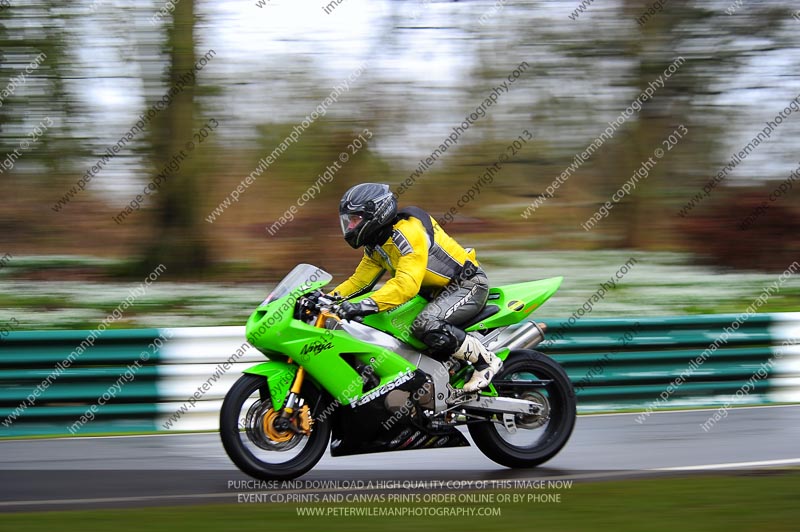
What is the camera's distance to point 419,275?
21.2 feet

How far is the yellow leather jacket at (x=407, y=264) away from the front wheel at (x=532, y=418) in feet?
2.53

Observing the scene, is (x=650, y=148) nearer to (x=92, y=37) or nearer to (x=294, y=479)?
(x=92, y=37)

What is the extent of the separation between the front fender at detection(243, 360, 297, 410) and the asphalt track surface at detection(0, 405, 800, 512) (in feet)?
1.91

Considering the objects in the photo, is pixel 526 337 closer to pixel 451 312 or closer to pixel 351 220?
pixel 451 312

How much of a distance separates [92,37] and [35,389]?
551 cm

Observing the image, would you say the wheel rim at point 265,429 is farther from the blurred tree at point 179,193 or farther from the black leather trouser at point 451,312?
the blurred tree at point 179,193

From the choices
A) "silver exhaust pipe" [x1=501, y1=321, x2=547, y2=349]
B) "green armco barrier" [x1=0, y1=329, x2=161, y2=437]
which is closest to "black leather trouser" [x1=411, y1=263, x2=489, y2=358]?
"silver exhaust pipe" [x1=501, y1=321, x2=547, y2=349]

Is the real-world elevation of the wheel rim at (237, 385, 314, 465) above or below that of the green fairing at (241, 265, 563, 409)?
below

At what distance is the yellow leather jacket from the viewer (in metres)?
6.39

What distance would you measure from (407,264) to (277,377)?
1.10 meters

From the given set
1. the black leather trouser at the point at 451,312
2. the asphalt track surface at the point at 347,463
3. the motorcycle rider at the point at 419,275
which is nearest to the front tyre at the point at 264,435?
the asphalt track surface at the point at 347,463

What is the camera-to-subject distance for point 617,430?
8.37 metres

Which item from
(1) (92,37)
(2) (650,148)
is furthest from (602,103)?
(1) (92,37)

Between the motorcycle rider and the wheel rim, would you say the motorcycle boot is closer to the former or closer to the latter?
the motorcycle rider
